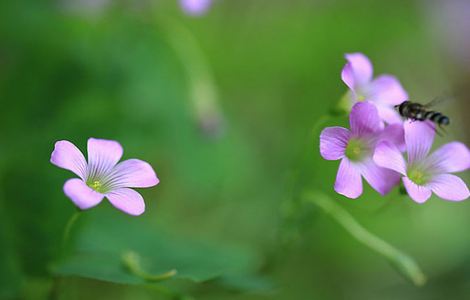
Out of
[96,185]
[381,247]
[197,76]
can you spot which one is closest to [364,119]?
[381,247]

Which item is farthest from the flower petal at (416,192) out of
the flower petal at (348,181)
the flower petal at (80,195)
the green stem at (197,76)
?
the green stem at (197,76)

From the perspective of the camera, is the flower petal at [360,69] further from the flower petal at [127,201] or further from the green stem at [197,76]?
the green stem at [197,76]

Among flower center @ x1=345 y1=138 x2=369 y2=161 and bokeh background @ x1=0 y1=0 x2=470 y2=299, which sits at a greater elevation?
bokeh background @ x1=0 y1=0 x2=470 y2=299

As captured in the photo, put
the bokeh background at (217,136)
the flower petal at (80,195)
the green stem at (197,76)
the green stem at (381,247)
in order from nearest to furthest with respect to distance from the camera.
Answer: the flower petal at (80,195), the green stem at (381,247), the bokeh background at (217,136), the green stem at (197,76)

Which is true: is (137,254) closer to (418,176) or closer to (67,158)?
(67,158)

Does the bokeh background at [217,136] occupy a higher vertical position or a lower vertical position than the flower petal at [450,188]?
higher

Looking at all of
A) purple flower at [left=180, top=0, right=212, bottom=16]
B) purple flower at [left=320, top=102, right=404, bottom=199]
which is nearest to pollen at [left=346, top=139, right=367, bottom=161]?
purple flower at [left=320, top=102, right=404, bottom=199]

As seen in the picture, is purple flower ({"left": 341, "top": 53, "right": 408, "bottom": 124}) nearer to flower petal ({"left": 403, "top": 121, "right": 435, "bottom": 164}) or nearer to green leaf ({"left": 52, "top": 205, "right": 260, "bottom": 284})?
flower petal ({"left": 403, "top": 121, "right": 435, "bottom": 164})
